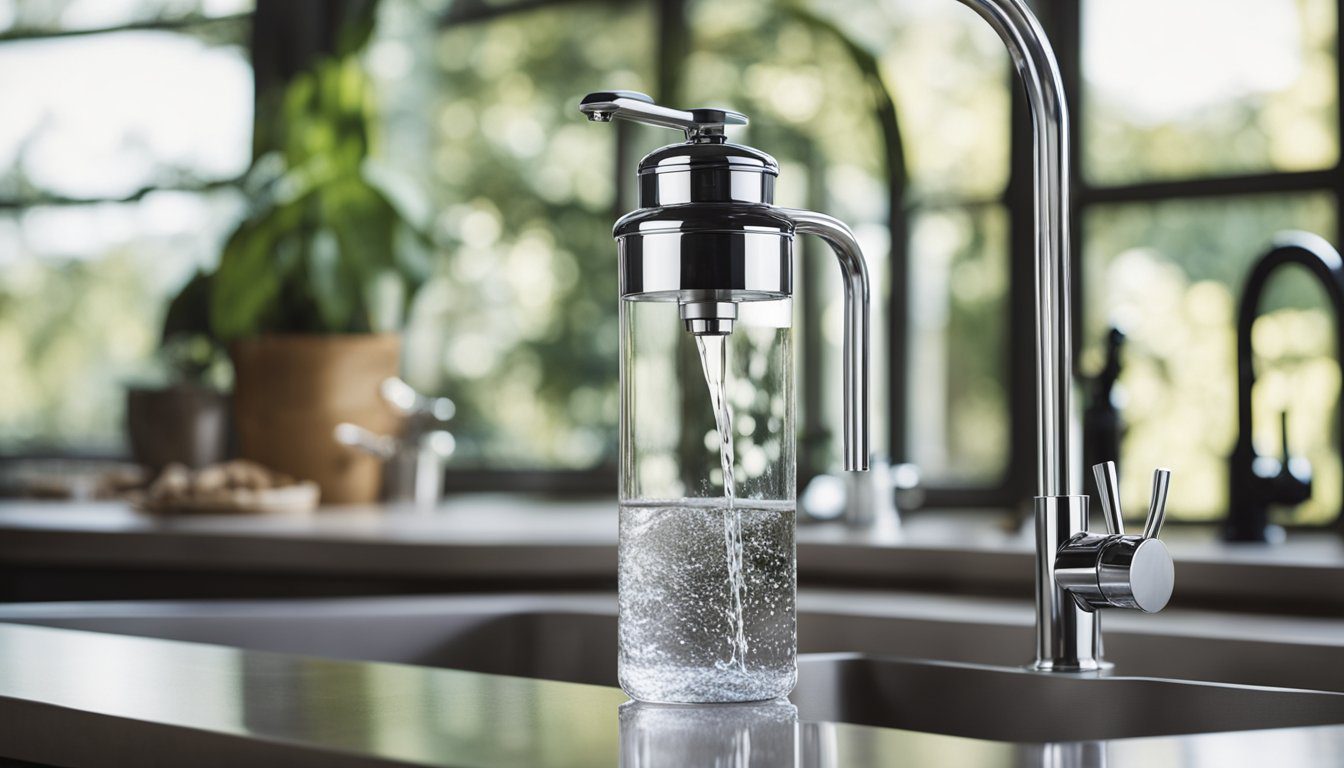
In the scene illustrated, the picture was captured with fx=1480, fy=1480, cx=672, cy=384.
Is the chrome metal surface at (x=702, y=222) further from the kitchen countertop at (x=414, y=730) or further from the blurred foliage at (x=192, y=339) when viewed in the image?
the blurred foliage at (x=192, y=339)

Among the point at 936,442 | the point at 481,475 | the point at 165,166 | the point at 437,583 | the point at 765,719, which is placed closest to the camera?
the point at 765,719

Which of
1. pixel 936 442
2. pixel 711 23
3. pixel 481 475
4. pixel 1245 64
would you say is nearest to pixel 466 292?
pixel 481 475

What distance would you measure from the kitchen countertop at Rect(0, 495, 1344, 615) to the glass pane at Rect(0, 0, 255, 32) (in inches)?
49.5

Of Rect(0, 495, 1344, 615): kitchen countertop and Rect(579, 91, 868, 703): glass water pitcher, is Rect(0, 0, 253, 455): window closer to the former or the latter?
Rect(0, 495, 1344, 615): kitchen countertop

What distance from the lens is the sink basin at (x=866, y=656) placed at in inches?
31.6

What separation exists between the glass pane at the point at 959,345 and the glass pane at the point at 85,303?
4.75 ft

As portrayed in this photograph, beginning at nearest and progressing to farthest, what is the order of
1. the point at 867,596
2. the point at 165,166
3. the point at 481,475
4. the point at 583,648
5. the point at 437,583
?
the point at 583,648 → the point at 867,596 → the point at 437,583 → the point at 481,475 → the point at 165,166

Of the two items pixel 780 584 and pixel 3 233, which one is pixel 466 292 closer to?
pixel 3 233

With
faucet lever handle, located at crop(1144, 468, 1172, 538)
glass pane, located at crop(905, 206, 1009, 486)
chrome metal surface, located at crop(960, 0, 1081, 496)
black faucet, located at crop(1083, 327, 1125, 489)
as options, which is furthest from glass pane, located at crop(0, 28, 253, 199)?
faucet lever handle, located at crop(1144, 468, 1172, 538)

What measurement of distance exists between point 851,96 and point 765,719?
1.83m

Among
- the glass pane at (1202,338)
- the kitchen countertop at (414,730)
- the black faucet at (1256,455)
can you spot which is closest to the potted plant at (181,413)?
the glass pane at (1202,338)

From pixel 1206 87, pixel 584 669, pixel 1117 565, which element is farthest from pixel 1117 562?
pixel 1206 87

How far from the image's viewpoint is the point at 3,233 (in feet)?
10.2

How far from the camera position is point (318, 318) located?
2.36 m
